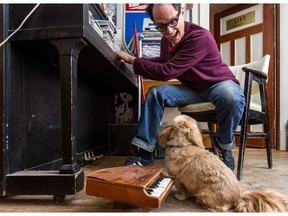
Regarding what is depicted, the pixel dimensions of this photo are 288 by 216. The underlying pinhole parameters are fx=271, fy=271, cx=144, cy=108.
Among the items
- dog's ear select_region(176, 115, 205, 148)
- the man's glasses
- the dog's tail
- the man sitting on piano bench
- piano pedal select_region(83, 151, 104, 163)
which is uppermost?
the man's glasses

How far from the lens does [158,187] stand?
1067 mm

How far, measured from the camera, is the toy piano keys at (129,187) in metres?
0.96

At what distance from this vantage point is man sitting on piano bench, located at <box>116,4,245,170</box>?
1.56 meters

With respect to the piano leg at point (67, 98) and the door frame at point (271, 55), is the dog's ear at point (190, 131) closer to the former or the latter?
the piano leg at point (67, 98)

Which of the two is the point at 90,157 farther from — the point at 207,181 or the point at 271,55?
the point at 271,55

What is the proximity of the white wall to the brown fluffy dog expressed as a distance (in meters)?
2.91

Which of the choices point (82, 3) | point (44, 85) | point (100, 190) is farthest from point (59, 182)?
point (82, 3)

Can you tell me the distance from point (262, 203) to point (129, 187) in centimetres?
50

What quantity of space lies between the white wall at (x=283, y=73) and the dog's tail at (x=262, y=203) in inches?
119

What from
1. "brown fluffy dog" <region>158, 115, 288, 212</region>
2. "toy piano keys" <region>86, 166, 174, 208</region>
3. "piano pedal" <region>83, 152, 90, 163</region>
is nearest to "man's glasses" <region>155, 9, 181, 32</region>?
"brown fluffy dog" <region>158, 115, 288, 212</region>

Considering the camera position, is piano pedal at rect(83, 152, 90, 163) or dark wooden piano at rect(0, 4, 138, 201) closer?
dark wooden piano at rect(0, 4, 138, 201)

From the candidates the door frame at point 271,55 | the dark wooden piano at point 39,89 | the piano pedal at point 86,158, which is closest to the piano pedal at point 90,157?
the piano pedal at point 86,158

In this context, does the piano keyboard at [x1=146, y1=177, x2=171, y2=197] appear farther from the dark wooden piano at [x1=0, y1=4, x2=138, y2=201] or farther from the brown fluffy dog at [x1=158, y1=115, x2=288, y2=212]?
the dark wooden piano at [x1=0, y1=4, x2=138, y2=201]

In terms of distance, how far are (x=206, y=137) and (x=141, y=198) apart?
199cm
